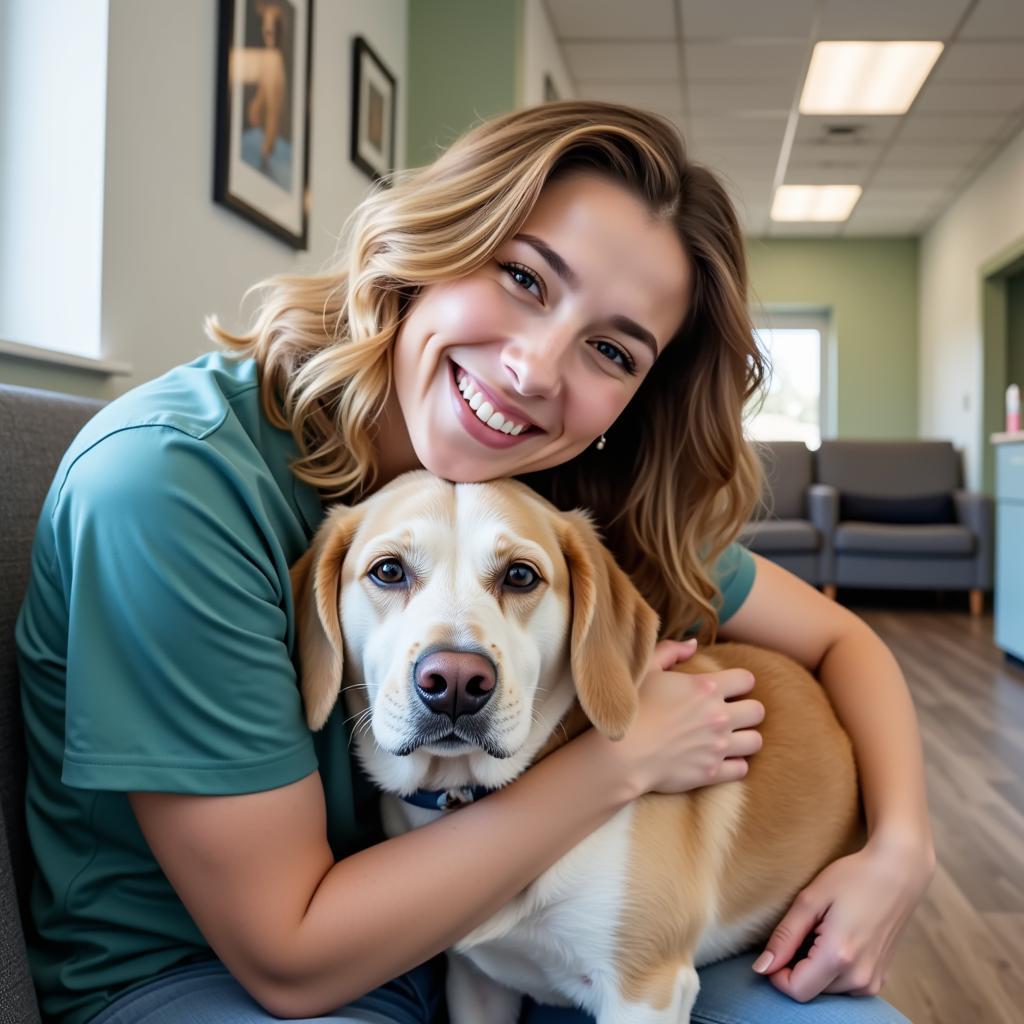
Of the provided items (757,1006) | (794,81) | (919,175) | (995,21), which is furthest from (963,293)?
(757,1006)

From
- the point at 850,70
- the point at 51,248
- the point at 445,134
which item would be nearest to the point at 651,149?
the point at 51,248

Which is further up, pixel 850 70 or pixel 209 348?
pixel 850 70

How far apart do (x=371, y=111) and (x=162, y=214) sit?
1822 mm

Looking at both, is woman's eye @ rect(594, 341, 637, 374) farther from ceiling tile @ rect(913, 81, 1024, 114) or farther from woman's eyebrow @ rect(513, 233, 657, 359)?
ceiling tile @ rect(913, 81, 1024, 114)

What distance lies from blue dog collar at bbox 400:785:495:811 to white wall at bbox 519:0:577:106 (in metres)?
3.76

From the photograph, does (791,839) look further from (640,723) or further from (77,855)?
(77,855)

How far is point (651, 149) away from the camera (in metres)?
1.22

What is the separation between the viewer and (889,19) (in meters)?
5.21

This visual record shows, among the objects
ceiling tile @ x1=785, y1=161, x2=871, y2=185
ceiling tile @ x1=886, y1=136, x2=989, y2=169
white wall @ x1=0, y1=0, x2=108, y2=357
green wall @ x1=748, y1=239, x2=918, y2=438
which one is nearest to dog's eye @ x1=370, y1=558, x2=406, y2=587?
white wall @ x1=0, y1=0, x2=108, y2=357

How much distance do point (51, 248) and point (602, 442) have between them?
4.52 ft

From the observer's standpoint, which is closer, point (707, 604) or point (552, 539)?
point (552, 539)

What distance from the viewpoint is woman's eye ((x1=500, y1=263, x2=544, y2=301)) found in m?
1.16

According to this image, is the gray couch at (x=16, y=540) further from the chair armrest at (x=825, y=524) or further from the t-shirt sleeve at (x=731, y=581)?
the chair armrest at (x=825, y=524)

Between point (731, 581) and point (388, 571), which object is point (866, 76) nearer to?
point (731, 581)
